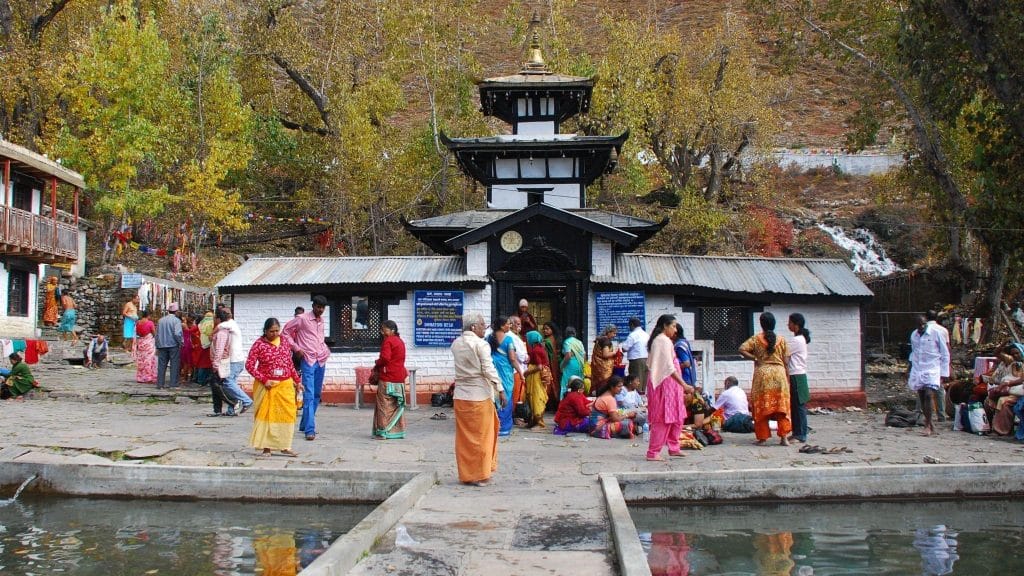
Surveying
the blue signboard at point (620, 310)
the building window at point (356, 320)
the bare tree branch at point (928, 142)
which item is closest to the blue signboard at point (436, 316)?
the building window at point (356, 320)

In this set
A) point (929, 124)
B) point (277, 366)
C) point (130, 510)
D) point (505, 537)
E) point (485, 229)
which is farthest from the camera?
point (929, 124)

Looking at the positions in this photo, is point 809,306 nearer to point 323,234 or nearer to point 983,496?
point 983,496

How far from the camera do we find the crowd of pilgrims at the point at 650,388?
38.2 ft

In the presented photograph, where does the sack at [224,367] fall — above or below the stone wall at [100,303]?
below

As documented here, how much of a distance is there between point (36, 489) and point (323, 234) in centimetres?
3274

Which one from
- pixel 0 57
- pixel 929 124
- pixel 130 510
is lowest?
A: pixel 130 510

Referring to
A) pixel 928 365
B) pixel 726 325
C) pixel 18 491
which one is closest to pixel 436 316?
pixel 726 325

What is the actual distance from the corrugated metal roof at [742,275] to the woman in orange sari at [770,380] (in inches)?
220

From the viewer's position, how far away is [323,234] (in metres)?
43.0

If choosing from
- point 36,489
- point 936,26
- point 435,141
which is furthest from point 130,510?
point 435,141

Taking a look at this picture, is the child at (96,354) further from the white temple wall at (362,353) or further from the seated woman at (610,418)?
the seated woman at (610,418)

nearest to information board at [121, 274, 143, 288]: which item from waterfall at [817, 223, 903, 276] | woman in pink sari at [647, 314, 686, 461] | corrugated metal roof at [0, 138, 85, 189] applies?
corrugated metal roof at [0, 138, 85, 189]

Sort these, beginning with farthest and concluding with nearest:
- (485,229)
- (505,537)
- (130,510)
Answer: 1. (485,229)
2. (130,510)
3. (505,537)

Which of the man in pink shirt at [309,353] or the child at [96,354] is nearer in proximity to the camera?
the man in pink shirt at [309,353]
